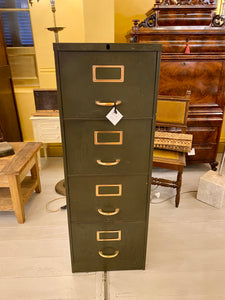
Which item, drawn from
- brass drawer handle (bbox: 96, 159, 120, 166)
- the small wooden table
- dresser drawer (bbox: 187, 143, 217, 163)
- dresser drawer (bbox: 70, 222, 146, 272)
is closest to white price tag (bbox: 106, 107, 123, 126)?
brass drawer handle (bbox: 96, 159, 120, 166)

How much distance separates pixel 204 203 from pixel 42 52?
238 centimetres

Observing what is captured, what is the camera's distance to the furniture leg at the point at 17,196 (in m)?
1.89

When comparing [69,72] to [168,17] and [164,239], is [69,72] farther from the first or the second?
[168,17]

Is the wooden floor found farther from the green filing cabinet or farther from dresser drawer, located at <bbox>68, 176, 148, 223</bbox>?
dresser drawer, located at <bbox>68, 176, 148, 223</bbox>

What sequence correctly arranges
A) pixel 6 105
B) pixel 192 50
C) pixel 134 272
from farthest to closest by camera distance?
pixel 6 105
pixel 192 50
pixel 134 272

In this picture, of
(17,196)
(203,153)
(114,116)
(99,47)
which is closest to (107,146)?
(114,116)

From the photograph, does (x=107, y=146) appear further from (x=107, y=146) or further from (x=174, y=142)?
(x=174, y=142)

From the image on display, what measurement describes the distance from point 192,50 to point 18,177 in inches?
79.3

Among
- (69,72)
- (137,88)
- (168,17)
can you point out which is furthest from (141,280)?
(168,17)

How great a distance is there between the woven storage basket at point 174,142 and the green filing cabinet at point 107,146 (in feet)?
3.09

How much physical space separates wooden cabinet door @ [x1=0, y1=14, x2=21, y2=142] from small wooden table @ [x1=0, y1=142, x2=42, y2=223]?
1.99ft

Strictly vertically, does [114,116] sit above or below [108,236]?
above

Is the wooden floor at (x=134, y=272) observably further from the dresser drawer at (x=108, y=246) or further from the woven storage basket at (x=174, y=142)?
the woven storage basket at (x=174, y=142)

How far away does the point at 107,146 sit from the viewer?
128cm
